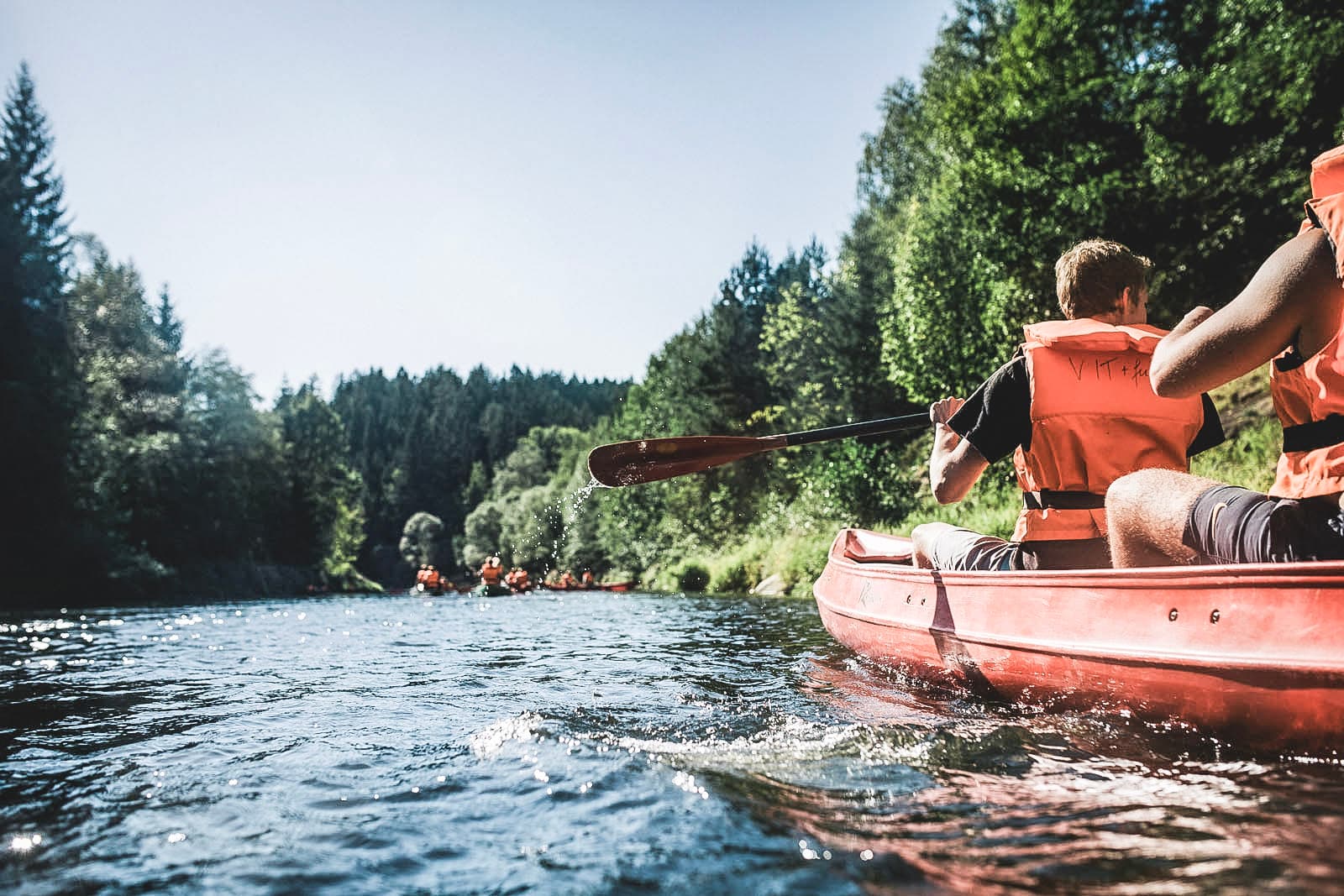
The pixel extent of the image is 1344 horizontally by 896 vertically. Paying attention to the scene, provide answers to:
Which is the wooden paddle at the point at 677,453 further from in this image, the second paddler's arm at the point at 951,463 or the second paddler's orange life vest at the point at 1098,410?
the second paddler's orange life vest at the point at 1098,410

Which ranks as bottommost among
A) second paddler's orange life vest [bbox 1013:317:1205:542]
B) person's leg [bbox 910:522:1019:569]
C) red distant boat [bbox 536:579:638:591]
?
red distant boat [bbox 536:579:638:591]

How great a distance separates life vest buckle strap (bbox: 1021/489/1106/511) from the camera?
3.54 metres

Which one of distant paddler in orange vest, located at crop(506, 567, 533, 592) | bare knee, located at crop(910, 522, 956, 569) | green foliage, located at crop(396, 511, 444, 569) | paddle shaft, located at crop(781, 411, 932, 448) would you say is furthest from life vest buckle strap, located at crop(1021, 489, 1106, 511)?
green foliage, located at crop(396, 511, 444, 569)

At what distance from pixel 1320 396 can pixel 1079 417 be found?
104cm

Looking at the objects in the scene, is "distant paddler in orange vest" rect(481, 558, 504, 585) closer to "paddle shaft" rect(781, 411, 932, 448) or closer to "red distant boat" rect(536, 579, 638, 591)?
"red distant boat" rect(536, 579, 638, 591)

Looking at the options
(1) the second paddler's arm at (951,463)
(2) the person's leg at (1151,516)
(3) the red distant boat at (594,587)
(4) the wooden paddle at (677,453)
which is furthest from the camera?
(3) the red distant boat at (594,587)

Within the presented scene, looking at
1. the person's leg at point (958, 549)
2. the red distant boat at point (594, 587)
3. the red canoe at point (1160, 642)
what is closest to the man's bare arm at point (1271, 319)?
the red canoe at point (1160, 642)

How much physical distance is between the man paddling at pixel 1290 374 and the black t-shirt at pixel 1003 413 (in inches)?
29.4

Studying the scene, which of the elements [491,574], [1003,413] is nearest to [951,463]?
[1003,413]

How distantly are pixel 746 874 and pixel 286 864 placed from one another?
1100 millimetres

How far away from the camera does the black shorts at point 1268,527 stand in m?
2.45

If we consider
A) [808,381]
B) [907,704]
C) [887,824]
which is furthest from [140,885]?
[808,381]

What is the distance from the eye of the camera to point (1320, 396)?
7.87 ft

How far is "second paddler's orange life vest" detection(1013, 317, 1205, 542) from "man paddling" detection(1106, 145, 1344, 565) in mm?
639
